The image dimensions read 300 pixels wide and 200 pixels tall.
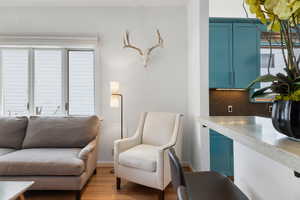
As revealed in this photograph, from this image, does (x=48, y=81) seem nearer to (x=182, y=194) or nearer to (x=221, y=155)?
(x=221, y=155)

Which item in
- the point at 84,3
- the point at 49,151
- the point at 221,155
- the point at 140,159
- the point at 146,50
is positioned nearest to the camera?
the point at 140,159

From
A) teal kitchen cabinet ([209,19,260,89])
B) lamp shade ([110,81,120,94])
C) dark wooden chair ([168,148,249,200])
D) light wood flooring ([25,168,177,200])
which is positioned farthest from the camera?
lamp shade ([110,81,120,94])

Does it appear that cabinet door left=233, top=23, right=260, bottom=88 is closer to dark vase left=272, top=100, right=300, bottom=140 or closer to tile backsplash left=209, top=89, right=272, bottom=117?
tile backsplash left=209, top=89, right=272, bottom=117

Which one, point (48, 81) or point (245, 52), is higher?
point (245, 52)

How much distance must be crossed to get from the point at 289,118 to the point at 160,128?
228 cm

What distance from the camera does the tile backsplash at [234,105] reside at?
2.99 meters

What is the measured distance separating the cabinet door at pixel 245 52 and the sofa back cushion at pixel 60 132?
7.36ft

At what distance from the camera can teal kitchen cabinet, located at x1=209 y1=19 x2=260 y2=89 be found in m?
2.74

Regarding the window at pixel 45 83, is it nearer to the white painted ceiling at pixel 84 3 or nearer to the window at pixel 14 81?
the window at pixel 14 81

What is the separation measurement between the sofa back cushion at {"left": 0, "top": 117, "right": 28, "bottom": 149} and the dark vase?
311 cm

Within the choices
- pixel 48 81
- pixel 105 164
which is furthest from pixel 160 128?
pixel 48 81

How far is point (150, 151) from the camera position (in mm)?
2455

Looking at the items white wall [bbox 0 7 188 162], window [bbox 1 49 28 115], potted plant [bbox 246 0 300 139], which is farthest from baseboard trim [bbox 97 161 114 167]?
potted plant [bbox 246 0 300 139]

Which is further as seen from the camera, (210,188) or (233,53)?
(233,53)
